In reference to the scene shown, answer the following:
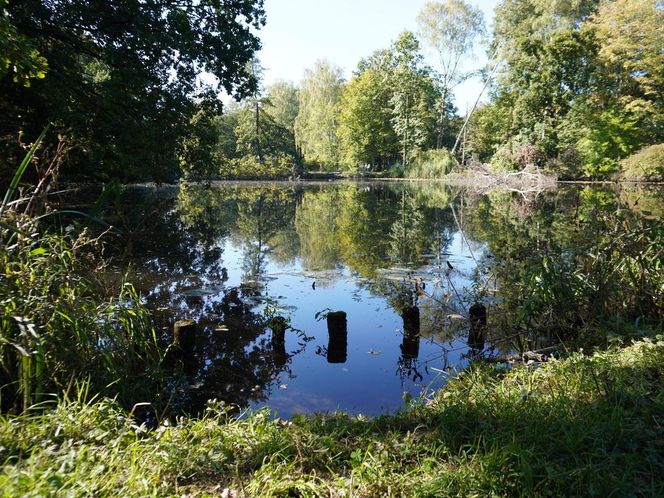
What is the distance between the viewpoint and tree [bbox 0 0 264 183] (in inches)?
437

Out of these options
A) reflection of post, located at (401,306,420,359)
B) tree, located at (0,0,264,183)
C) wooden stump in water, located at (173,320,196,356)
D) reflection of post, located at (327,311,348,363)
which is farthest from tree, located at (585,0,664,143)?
wooden stump in water, located at (173,320,196,356)

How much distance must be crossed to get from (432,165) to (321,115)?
62.4ft

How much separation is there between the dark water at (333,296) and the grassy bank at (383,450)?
103 centimetres

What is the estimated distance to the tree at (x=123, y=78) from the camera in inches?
437

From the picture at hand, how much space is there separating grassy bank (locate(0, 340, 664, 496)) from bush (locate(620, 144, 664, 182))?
28.1 metres

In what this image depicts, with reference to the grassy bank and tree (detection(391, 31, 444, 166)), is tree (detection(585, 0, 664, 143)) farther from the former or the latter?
the grassy bank

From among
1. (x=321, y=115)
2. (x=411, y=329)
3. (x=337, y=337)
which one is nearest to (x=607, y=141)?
(x=411, y=329)

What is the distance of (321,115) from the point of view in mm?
57281

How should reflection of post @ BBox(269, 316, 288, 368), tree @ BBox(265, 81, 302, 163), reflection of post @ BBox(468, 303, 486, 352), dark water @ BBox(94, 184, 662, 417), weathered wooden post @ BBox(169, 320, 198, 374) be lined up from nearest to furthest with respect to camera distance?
dark water @ BBox(94, 184, 662, 417)
weathered wooden post @ BBox(169, 320, 198, 374)
reflection of post @ BBox(269, 316, 288, 368)
reflection of post @ BBox(468, 303, 486, 352)
tree @ BBox(265, 81, 302, 163)

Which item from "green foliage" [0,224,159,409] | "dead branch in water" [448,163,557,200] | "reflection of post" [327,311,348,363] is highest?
"dead branch in water" [448,163,557,200]

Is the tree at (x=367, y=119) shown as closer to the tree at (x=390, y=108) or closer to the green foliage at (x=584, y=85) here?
the tree at (x=390, y=108)

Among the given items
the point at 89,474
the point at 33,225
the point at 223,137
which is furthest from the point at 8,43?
the point at 223,137

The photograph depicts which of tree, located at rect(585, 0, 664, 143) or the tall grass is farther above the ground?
tree, located at rect(585, 0, 664, 143)

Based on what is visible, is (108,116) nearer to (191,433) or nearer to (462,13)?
(191,433)
